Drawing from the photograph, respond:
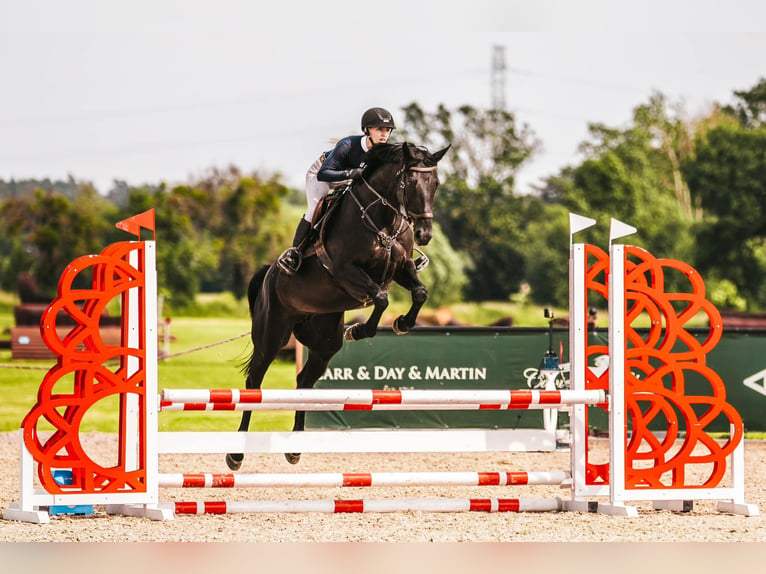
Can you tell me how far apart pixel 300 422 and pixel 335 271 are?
4.80 ft

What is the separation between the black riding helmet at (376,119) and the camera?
6648 millimetres

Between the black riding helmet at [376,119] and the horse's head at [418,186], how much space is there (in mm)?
357

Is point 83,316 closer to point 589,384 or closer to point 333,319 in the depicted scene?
point 333,319

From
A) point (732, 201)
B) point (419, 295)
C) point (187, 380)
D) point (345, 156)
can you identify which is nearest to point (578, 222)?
point (419, 295)

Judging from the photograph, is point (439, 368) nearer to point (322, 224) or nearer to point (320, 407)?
point (322, 224)

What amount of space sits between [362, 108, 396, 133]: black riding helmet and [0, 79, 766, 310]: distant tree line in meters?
30.6

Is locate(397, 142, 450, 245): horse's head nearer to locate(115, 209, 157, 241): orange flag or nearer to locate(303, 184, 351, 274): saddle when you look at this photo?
locate(303, 184, 351, 274): saddle

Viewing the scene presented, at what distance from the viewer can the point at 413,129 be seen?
50.2m

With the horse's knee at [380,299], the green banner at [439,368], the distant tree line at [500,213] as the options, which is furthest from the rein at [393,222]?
the distant tree line at [500,213]

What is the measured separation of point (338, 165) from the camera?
6.88 metres

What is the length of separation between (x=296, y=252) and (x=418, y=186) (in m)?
1.33

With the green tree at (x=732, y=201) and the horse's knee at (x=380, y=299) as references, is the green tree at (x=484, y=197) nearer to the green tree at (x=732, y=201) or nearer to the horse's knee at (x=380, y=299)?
the green tree at (x=732, y=201)

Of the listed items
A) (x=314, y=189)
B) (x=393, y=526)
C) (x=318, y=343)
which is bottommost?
(x=393, y=526)

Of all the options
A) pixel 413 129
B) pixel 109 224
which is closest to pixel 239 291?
pixel 109 224
